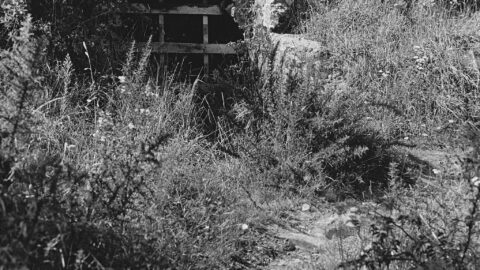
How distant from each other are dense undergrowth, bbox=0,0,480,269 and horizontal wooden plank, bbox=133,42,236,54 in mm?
492

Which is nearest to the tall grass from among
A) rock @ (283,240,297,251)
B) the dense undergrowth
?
the dense undergrowth

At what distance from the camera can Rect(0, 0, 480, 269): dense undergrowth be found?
3057mm

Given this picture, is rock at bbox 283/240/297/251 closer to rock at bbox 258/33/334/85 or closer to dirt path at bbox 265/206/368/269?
dirt path at bbox 265/206/368/269

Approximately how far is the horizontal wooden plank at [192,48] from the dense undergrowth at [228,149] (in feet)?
1.61

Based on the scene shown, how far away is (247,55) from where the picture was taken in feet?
21.5

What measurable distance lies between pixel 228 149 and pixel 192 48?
2.02 metres

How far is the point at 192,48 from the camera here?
22.8 feet

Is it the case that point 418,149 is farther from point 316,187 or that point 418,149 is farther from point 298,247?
point 298,247

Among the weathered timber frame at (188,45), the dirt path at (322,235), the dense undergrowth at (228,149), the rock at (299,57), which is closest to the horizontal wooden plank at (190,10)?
the weathered timber frame at (188,45)

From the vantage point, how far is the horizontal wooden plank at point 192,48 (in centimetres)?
688

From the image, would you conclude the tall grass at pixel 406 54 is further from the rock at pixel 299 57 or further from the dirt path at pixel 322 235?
the dirt path at pixel 322 235

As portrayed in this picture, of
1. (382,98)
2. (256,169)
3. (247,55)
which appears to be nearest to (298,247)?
(256,169)

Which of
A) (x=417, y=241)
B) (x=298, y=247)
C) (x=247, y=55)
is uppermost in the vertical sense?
(x=247, y=55)

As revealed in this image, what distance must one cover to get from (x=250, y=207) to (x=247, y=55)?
2.42 m
